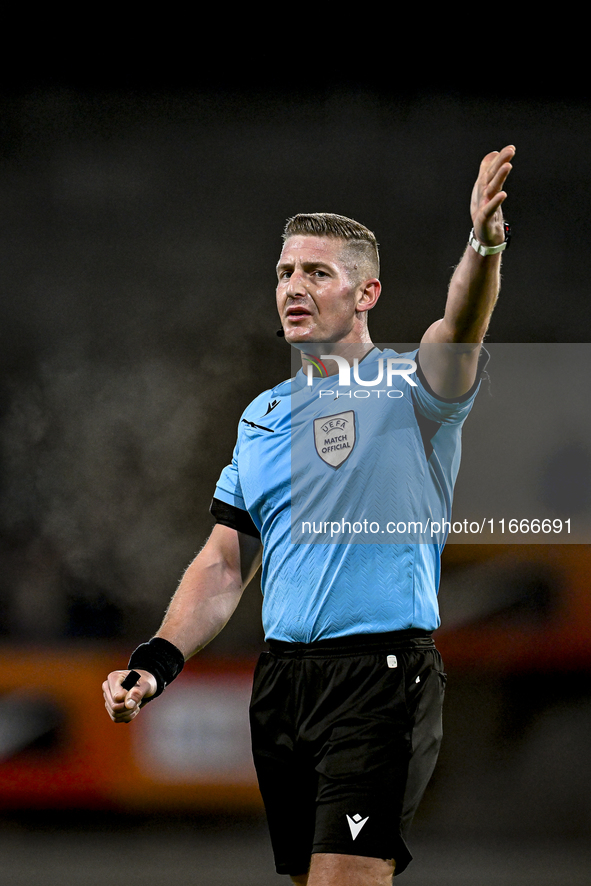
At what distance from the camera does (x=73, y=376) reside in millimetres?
3873

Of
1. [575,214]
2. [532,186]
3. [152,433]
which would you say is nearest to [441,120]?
[532,186]

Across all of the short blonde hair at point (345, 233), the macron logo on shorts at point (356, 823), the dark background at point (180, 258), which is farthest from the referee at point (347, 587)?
the dark background at point (180, 258)

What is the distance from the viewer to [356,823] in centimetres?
146

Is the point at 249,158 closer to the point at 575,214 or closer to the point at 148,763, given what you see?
the point at 575,214

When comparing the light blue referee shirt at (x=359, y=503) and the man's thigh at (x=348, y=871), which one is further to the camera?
the light blue referee shirt at (x=359, y=503)

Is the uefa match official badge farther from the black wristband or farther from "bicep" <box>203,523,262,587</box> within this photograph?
the black wristband

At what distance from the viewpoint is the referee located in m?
1.47

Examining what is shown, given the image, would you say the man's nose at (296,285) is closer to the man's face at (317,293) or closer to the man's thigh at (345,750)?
the man's face at (317,293)

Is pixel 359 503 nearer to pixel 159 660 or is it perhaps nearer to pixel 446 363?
pixel 446 363

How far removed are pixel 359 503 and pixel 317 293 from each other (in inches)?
21.8

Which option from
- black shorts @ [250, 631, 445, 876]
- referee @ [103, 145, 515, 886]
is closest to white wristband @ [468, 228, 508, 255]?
referee @ [103, 145, 515, 886]

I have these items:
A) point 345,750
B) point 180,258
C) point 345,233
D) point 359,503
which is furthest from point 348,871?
point 180,258

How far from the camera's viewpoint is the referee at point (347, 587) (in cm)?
147

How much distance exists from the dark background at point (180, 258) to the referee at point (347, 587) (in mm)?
1919
